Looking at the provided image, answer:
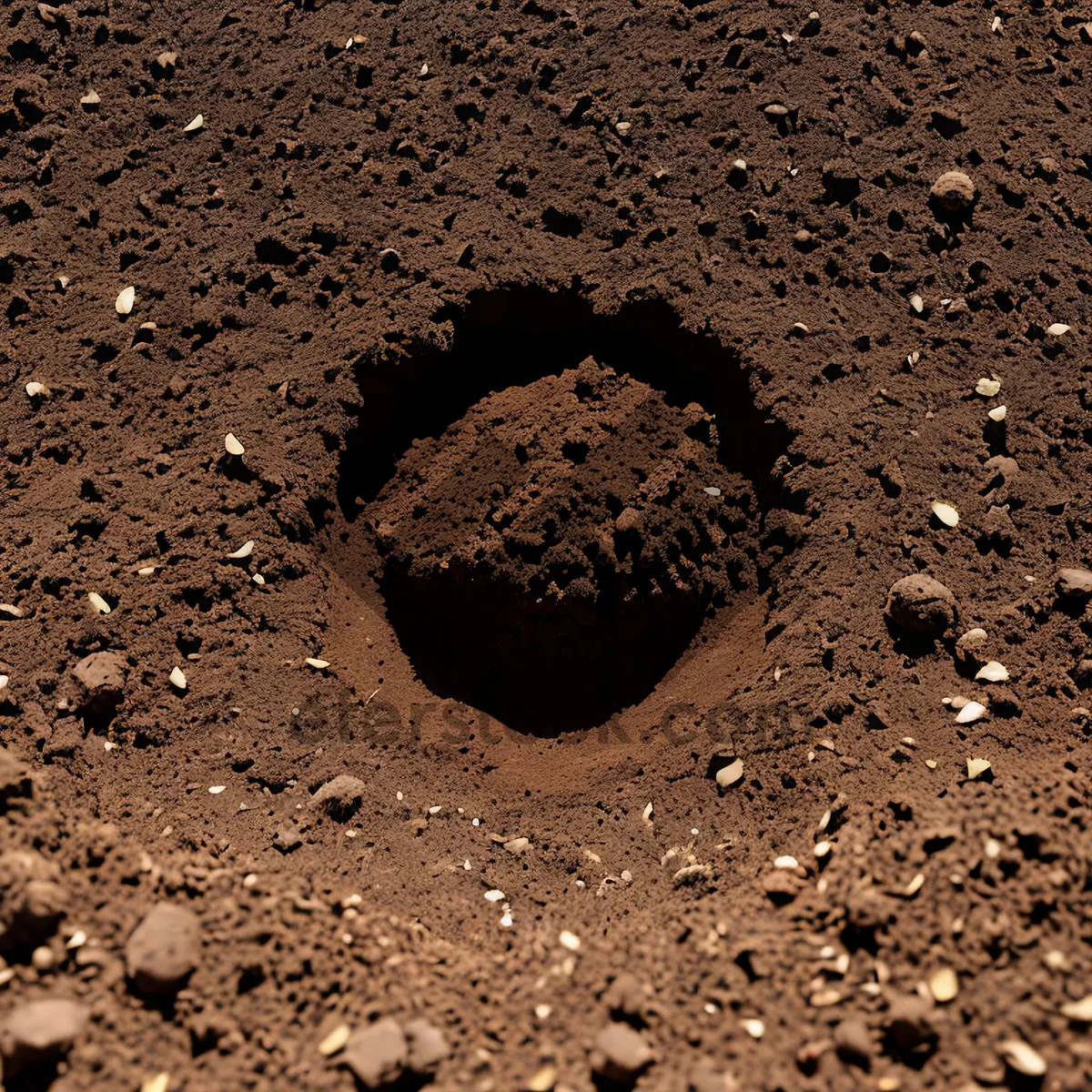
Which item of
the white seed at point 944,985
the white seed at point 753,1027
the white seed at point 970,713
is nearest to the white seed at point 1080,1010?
the white seed at point 944,985

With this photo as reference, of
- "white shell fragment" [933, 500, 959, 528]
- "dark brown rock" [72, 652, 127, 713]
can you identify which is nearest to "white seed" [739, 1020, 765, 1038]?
"white shell fragment" [933, 500, 959, 528]

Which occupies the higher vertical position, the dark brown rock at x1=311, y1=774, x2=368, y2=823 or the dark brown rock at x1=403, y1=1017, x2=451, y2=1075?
the dark brown rock at x1=403, y1=1017, x2=451, y2=1075

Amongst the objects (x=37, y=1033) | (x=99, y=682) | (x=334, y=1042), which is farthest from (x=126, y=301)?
(x=334, y=1042)

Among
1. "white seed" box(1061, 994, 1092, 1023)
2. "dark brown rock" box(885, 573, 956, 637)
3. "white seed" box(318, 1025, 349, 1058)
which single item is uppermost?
"white seed" box(1061, 994, 1092, 1023)

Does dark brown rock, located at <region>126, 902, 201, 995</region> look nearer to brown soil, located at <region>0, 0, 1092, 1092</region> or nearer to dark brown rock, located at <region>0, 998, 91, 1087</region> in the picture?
brown soil, located at <region>0, 0, 1092, 1092</region>

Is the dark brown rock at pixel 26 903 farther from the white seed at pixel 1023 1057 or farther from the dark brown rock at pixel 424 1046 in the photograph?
the white seed at pixel 1023 1057
